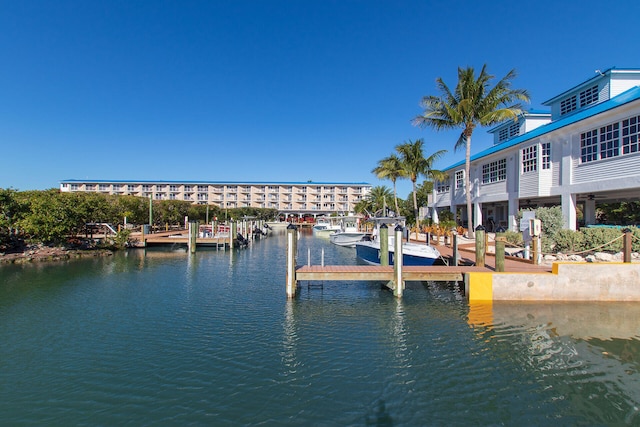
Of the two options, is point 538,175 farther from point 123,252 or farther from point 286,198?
point 286,198

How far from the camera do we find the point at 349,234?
40812 millimetres

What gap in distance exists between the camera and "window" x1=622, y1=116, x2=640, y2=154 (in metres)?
17.6

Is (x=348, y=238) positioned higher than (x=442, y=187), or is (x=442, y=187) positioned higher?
(x=442, y=187)

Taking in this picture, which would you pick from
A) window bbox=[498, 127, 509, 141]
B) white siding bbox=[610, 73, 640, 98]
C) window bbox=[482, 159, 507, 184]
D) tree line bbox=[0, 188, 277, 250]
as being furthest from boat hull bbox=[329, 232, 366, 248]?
tree line bbox=[0, 188, 277, 250]

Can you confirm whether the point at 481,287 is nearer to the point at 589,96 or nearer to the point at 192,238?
the point at 589,96

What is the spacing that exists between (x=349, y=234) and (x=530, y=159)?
800 inches

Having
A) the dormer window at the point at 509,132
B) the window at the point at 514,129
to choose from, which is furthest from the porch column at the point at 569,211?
the window at the point at 514,129

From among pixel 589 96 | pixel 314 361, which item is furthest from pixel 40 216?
pixel 589 96

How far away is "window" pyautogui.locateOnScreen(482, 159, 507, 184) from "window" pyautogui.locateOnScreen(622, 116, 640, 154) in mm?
9912

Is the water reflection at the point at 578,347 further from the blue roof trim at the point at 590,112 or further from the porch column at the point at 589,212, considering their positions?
the porch column at the point at 589,212

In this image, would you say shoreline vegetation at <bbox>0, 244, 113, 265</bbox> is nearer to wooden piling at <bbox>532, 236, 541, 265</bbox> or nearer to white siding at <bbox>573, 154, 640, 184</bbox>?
wooden piling at <bbox>532, 236, 541, 265</bbox>

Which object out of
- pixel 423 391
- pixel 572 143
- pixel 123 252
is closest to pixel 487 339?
pixel 423 391

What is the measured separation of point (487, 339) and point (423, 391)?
3700mm

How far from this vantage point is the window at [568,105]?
2831 centimetres
